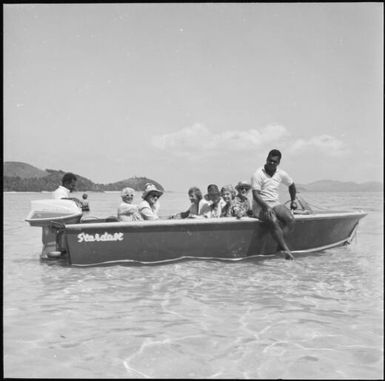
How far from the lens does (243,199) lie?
8.05m

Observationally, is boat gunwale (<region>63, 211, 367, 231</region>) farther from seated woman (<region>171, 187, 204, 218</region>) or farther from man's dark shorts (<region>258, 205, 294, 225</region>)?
seated woman (<region>171, 187, 204, 218</region>)

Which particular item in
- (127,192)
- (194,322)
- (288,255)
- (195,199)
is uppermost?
(127,192)

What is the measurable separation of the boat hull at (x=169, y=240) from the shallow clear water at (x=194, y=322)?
0.83 feet

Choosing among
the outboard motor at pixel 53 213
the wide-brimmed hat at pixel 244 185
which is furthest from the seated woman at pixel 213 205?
the outboard motor at pixel 53 213

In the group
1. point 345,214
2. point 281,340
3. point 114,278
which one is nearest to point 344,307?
point 281,340

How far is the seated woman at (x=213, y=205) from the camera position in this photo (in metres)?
7.91

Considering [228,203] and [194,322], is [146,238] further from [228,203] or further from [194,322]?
[194,322]

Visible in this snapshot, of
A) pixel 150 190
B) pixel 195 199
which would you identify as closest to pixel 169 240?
pixel 150 190

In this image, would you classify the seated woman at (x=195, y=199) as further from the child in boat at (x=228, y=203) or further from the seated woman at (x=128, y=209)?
the seated woman at (x=128, y=209)

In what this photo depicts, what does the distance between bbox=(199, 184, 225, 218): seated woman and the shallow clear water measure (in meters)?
1.24

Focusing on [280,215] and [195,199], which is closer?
[280,215]

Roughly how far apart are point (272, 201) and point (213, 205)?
107cm

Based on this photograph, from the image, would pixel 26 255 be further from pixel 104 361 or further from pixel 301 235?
pixel 104 361

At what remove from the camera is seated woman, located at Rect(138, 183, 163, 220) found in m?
7.17
